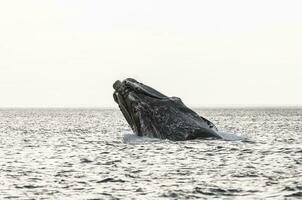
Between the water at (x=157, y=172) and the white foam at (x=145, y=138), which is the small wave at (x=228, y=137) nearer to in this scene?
the white foam at (x=145, y=138)

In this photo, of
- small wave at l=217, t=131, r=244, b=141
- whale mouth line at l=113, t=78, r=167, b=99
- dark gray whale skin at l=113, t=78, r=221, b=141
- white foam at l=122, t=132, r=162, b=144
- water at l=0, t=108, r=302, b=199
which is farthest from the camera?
small wave at l=217, t=131, r=244, b=141

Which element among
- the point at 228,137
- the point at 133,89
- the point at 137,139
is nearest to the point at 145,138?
the point at 137,139

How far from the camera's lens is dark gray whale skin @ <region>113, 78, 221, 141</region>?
3359 cm

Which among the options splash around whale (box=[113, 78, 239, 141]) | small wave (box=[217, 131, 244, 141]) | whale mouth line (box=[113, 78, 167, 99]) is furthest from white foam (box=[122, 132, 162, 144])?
small wave (box=[217, 131, 244, 141])

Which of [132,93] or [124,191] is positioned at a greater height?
[132,93]

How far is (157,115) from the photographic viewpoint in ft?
110

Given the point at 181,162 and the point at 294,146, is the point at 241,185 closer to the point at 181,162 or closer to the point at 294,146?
the point at 181,162

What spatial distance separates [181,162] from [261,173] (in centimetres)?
519

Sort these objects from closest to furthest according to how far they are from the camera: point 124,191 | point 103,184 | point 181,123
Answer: point 124,191 → point 103,184 → point 181,123

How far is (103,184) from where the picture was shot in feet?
68.6

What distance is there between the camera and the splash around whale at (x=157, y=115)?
1323 inches

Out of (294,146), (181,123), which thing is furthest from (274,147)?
(181,123)

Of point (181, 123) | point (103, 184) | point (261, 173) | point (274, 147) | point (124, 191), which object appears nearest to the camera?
point (124, 191)

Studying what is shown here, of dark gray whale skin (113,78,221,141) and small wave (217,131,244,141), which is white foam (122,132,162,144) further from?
small wave (217,131,244,141)
